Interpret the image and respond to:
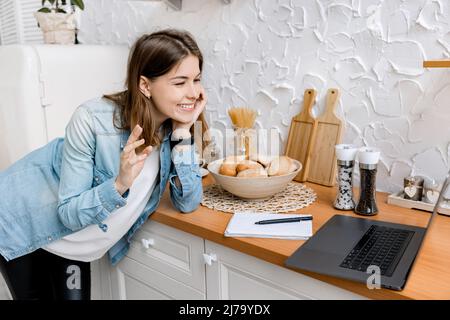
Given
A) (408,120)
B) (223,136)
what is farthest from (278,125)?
(408,120)

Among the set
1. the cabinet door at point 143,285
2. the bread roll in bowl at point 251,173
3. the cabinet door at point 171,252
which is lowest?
the cabinet door at point 143,285

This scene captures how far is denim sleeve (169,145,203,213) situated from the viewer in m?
1.22

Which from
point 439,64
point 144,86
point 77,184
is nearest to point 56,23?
point 144,86

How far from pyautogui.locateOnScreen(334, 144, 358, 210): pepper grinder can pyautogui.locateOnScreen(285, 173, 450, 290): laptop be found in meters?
0.09

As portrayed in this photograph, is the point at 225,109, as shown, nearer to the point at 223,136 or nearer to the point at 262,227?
the point at 223,136

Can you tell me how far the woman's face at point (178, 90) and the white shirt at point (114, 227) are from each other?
0.47 feet

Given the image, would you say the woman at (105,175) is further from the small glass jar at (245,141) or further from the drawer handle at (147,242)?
the small glass jar at (245,141)

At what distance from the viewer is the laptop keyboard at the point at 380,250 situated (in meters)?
0.88

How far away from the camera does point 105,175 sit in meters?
1.18

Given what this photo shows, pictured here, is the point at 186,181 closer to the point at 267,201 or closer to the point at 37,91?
the point at 267,201

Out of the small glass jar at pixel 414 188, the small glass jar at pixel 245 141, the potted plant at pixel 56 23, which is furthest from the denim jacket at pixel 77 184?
the potted plant at pixel 56 23

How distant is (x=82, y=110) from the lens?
3.80 feet
